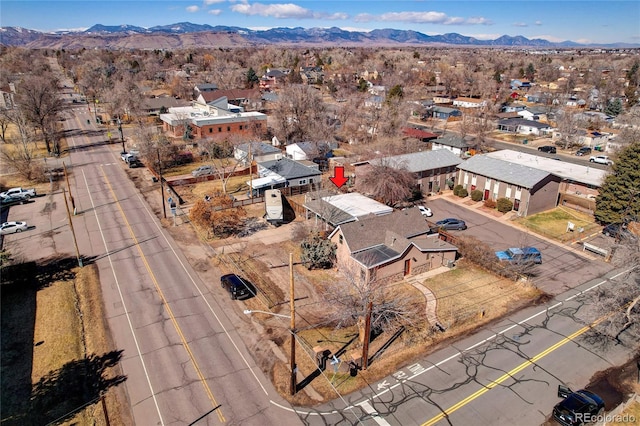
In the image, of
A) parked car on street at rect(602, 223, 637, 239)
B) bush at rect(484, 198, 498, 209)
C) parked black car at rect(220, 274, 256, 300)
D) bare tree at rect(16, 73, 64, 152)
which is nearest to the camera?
parked black car at rect(220, 274, 256, 300)

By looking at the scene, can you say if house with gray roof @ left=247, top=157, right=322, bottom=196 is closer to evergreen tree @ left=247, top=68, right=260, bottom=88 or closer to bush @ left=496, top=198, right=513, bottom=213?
bush @ left=496, top=198, right=513, bottom=213

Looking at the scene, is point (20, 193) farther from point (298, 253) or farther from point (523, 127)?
point (523, 127)

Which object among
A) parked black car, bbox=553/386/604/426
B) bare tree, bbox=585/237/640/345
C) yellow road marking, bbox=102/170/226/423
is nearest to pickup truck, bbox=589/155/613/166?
bare tree, bbox=585/237/640/345

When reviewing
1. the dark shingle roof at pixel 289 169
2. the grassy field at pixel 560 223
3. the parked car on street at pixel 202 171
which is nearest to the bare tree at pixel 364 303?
the grassy field at pixel 560 223

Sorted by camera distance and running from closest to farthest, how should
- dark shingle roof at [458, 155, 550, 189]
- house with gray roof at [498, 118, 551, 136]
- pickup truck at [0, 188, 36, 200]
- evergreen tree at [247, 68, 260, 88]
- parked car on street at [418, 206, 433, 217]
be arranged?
parked car on street at [418, 206, 433, 217] < dark shingle roof at [458, 155, 550, 189] < pickup truck at [0, 188, 36, 200] < house with gray roof at [498, 118, 551, 136] < evergreen tree at [247, 68, 260, 88]

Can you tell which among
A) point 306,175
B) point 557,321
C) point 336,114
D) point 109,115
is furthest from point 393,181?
point 109,115

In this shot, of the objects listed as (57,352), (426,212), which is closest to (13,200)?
(57,352)

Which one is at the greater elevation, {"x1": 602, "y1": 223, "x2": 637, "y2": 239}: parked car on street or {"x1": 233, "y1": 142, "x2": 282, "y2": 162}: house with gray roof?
{"x1": 233, "y1": 142, "x2": 282, "y2": 162}: house with gray roof
